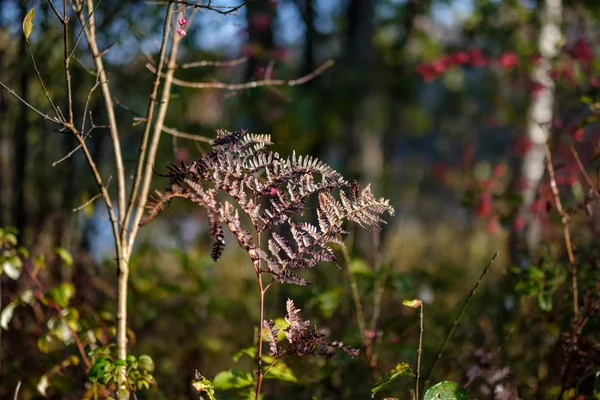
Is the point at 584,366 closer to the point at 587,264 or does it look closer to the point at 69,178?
the point at 587,264

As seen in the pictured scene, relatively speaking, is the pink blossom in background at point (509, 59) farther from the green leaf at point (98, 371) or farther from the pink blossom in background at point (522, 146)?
the green leaf at point (98, 371)

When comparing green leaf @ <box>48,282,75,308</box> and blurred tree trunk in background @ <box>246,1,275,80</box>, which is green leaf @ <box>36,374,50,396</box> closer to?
green leaf @ <box>48,282,75,308</box>

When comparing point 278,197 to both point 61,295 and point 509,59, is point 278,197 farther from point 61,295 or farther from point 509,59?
point 509,59

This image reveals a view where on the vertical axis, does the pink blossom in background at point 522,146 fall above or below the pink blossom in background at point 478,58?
below

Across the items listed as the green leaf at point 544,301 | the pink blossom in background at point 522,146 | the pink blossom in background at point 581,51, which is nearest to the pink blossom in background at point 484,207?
the pink blossom in background at point 522,146

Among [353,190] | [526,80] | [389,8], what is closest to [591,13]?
[526,80]

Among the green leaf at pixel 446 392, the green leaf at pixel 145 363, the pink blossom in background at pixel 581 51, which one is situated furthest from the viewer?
the pink blossom in background at pixel 581 51

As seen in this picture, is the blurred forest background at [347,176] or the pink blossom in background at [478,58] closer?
the blurred forest background at [347,176]
